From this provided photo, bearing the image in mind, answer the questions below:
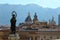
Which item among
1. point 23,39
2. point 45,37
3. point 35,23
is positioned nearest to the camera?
point 23,39

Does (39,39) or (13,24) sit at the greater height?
(13,24)

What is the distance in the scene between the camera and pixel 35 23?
7406 centimetres

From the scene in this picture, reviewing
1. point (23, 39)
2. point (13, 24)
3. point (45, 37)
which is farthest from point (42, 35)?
point (13, 24)

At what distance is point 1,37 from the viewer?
39.3 meters

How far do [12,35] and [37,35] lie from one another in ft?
108

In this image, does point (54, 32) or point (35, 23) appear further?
point (35, 23)

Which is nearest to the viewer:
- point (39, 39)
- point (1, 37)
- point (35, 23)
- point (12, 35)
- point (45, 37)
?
point (12, 35)

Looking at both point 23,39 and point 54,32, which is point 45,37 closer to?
point 54,32

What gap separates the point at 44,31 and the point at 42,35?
1543 millimetres

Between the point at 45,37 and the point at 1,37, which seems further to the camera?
the point at 45,37

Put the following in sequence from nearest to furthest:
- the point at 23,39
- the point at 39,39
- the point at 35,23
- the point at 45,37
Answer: the point at 23,39, the point at 39,39, the point at 45,37, the point at 35,23

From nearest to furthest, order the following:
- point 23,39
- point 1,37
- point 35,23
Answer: point 1,37, point 23,39, point 35,23

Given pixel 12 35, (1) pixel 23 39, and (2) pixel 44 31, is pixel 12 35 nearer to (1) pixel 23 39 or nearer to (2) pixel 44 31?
(1) pixel 23 39

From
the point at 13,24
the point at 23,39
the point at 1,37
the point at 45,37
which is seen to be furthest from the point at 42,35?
the point at 13,24
